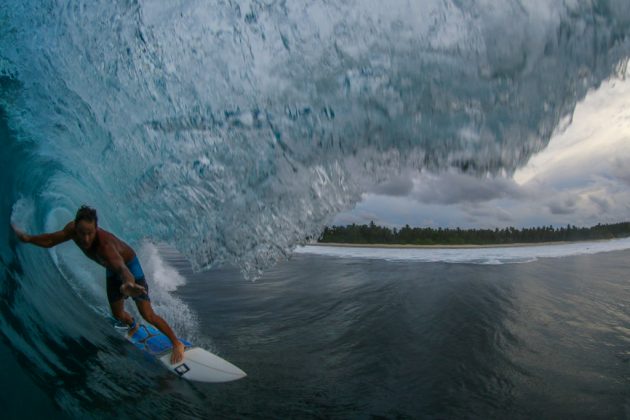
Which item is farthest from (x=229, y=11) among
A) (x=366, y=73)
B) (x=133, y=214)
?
(x=133, y=214)

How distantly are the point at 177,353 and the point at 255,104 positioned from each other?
3.37 metres

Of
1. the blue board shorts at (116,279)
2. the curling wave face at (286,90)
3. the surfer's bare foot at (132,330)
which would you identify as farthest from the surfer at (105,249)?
the curling wave face at (286,90)

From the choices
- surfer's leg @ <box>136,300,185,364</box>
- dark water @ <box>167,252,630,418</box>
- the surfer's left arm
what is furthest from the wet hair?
dark water @ <box>167,252,630,418</box>

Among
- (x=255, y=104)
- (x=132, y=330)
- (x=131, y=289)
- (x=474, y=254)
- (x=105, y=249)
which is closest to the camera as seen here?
(x=131, y=289)

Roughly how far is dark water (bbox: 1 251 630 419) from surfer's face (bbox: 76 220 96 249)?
3.96ft

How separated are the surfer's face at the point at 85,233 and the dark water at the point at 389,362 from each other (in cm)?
121

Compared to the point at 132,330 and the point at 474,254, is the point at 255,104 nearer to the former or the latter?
the point at 132,330

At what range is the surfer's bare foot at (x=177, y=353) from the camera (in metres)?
3.95

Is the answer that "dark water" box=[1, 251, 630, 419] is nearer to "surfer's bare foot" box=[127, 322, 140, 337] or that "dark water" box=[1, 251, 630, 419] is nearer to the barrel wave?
"surfer's bare foot" box=[127, 322, 140, 337]

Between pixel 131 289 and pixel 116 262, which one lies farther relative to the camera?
pixel 116 262

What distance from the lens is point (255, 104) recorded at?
17.2 feet

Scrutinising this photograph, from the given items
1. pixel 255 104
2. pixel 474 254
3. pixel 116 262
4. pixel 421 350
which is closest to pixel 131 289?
pixel 116 262

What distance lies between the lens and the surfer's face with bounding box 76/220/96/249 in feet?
11.9

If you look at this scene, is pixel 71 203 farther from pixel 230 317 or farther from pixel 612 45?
pixel 612 45
